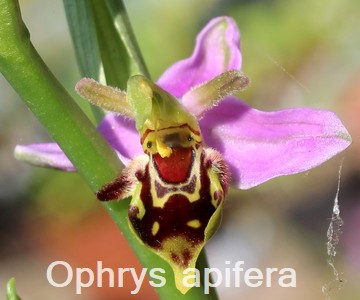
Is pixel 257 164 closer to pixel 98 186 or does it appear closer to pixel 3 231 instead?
pixel 98 186

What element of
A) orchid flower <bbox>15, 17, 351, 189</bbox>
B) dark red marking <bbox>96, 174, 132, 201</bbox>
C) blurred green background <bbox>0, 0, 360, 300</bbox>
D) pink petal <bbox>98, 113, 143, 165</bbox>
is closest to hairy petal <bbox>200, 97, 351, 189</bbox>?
orchid flower <bbox>15, 17, 351, 189</bbox>

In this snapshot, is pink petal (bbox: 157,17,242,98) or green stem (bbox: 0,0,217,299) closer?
green stem (bbox: 0,0,217,299)

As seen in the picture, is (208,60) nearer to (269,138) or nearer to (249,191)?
(269,138)

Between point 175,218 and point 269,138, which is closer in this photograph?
point 175,218

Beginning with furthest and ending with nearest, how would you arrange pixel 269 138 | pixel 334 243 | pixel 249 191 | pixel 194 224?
pixel 249 191 < pixel 334 243 < pixel 269 138 < pixel 194 224

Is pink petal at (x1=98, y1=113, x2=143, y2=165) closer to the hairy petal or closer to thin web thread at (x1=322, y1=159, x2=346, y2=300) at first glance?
the hairy petal

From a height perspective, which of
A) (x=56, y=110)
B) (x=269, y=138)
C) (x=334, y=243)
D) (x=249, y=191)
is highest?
(x=56, y=110)

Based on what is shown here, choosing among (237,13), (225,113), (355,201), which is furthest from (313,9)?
(225,113)

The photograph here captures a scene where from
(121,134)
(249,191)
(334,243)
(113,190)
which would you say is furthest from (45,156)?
(249,191)
